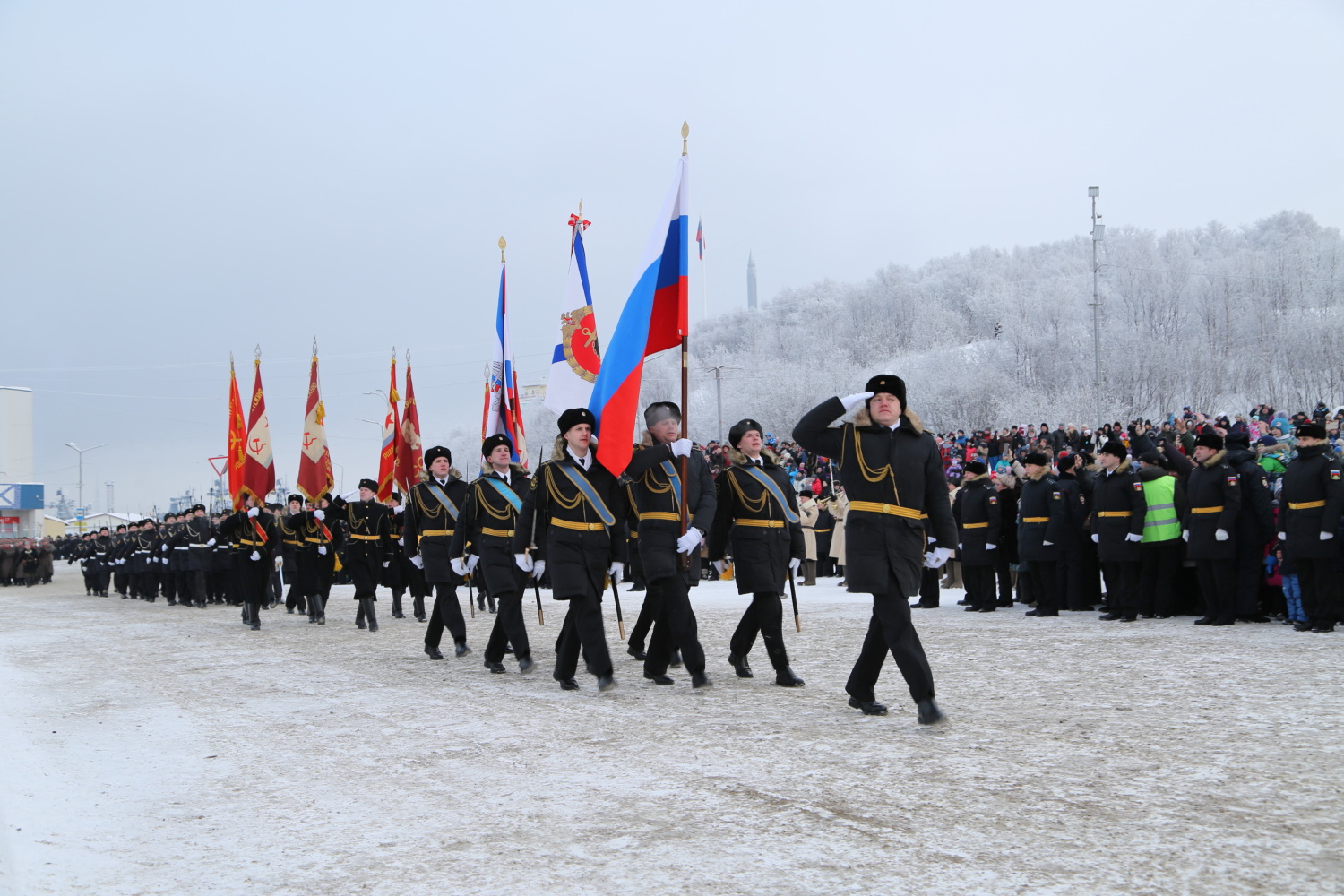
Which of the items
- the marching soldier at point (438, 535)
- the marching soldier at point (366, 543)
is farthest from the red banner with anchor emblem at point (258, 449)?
the marching soldier at point (438, 535)

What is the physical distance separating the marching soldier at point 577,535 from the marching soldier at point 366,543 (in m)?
7.09

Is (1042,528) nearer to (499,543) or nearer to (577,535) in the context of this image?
(499,543)

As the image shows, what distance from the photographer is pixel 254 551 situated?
17.6 meters

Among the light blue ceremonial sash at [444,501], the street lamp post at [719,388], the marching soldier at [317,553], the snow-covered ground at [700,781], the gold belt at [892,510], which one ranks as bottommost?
the snow-covered ground at [700,781]

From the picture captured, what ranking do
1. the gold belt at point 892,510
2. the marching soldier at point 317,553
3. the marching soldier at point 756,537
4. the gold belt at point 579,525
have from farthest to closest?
the marching soldier at point 317,553 → the gold belt at point 579,525 → the marching soldier at point 756,537 → the gold belt at point 892,510

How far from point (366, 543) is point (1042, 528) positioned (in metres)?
8.96

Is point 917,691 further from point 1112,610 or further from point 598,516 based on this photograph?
point 1112,610

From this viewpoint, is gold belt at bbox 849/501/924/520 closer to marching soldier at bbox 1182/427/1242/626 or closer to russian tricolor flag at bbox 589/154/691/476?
russian tricolor flag at bbox 589/154/691/476

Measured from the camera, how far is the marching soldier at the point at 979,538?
585 inches

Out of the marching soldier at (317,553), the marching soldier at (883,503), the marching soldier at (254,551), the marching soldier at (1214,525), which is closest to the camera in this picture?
the marching soldier at (883,503)

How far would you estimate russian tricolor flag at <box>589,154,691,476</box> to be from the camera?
28.6 feet

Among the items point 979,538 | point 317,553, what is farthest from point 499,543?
point 317,553

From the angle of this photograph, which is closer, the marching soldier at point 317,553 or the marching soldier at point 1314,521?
the marching soldier at point 1314,521

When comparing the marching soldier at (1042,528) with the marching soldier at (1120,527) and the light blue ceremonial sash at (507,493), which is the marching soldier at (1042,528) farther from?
the light blue ceremonial sash at (507,493)
